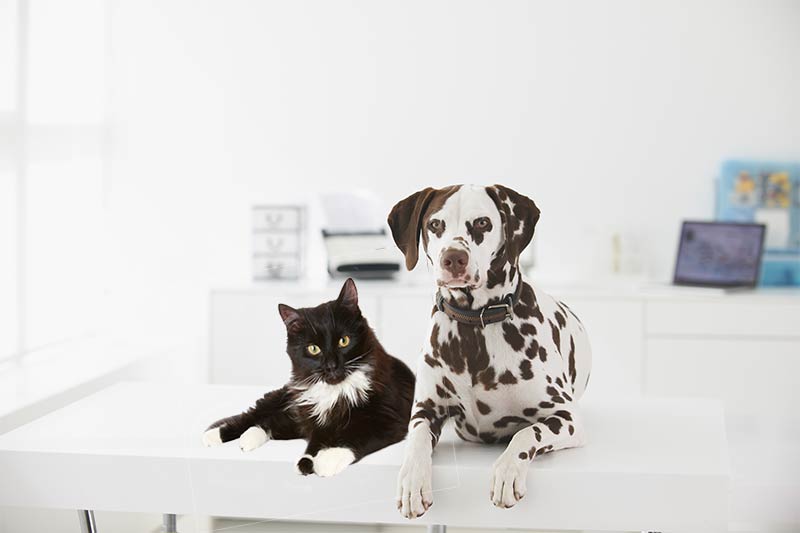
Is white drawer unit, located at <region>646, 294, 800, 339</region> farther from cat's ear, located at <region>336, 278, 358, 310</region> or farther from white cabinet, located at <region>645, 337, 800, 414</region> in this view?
cat's ear, located at <region>336, 278, 358, 310</region>

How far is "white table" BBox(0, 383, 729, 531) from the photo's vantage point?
94cm

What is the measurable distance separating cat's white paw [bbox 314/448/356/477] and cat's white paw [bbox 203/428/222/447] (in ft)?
0.50

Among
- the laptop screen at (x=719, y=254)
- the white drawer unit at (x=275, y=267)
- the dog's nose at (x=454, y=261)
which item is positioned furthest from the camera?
the laptop screen at (x=719, y=254)

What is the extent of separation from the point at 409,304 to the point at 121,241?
129cm

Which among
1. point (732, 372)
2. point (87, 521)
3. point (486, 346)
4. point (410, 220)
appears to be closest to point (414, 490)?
point (486, 346)

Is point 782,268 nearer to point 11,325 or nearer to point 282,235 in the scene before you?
point 282,235

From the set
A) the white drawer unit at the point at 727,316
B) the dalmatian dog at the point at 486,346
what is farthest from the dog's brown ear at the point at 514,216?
the white drawer unit at the point at 727,316

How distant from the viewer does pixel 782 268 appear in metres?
2.90

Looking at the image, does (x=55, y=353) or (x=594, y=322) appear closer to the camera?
(x=55, y=353)

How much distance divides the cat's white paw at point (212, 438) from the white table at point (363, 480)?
11 mm

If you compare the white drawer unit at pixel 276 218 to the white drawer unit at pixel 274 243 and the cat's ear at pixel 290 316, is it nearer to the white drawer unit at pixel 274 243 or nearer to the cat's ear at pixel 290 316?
the white drawer unit at pixel 274 243

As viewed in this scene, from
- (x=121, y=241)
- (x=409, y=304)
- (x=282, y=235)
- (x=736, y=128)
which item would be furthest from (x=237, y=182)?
(x=736, y=128)

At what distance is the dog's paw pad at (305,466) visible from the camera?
3.10ft

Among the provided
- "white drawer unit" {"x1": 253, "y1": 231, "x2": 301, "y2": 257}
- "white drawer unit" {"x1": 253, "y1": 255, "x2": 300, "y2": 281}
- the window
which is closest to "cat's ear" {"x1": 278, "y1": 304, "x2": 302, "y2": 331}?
"white drawer unit" {"x1": 253, "y1": 255, "x2": 300, "y2": 281}
